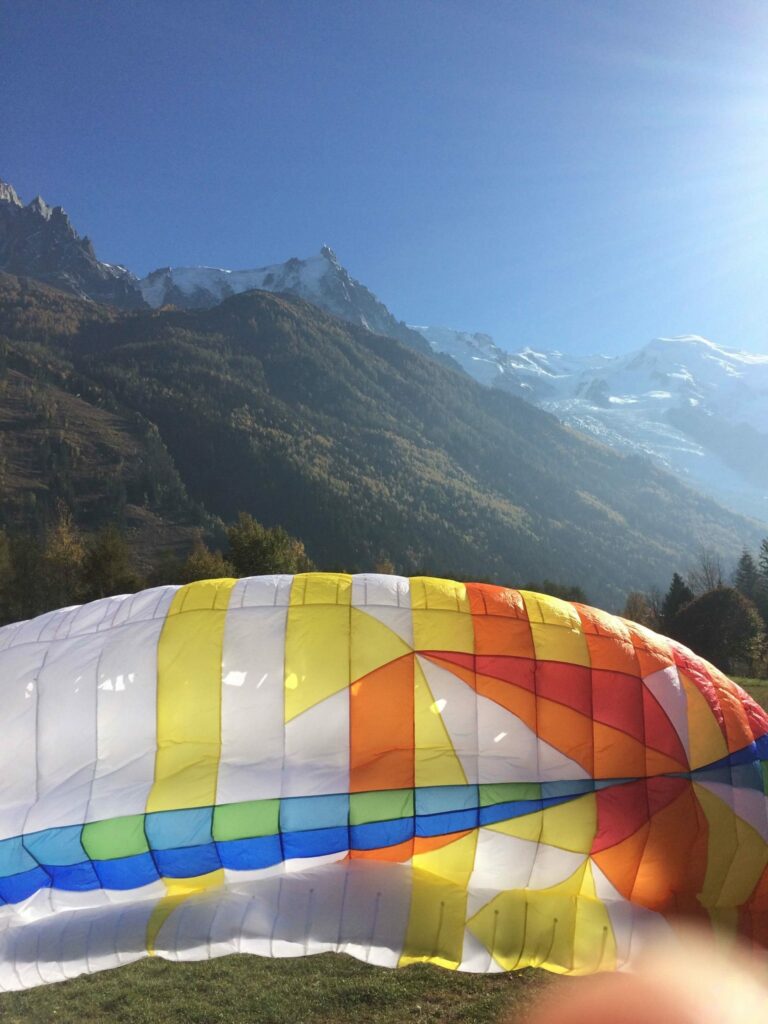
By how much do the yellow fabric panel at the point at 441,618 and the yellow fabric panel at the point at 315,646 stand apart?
0.96 metres

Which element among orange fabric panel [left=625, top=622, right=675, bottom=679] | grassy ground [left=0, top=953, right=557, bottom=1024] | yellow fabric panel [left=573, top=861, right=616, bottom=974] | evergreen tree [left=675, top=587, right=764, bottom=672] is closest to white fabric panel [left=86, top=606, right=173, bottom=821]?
grassy ground [left=0, top=953, right=557, bottom=1024]

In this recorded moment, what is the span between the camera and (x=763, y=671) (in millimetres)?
49000

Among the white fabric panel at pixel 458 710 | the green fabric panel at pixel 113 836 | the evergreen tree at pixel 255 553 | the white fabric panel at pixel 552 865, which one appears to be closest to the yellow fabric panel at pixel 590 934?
the white fabric panel at pixel 552 865

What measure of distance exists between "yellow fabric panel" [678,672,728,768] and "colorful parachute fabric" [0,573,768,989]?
0.03m

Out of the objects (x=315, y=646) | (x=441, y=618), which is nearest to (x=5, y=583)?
(x=315, y=646)

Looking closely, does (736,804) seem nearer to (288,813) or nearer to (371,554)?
(288,813)

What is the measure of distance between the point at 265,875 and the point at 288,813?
952mm

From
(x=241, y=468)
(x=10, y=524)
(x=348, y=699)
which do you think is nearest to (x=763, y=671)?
(x=348, y=699)

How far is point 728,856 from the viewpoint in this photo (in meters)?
7.85

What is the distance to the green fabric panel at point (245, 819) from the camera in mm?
7723

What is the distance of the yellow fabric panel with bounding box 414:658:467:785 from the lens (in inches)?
311

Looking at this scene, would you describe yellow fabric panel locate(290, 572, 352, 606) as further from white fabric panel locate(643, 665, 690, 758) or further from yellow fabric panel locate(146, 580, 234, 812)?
white fabric panel locate(643, 665, 690, 758)

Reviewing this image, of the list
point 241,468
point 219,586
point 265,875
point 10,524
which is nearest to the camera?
point 265,875

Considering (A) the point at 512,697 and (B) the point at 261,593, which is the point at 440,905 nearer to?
(A) the point at 512,697
